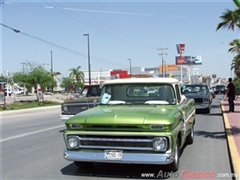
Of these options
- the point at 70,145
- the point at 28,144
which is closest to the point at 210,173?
the point at 70,145

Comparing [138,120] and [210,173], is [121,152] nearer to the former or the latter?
[138,120]

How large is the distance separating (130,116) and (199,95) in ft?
46.6

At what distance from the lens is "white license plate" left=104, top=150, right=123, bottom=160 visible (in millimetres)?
5852

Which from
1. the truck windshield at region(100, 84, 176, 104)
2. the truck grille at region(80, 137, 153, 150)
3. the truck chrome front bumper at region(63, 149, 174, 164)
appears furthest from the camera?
the truck windshield at region(100, 84, 176, 104)

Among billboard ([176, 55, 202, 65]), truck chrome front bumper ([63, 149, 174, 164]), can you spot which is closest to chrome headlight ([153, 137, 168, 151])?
truck chrome front bumper ([63, 149, 174, 164])

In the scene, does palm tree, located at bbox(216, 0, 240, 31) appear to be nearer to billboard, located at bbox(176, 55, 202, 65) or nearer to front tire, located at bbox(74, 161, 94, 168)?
front tire, located at bbox(74, 161, 94, 168)

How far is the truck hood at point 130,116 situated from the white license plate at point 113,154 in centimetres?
50

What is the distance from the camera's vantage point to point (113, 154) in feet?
19.3

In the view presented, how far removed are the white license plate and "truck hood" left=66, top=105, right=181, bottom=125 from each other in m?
0.50

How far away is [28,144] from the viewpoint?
10.3m

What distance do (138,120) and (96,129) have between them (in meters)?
0.79

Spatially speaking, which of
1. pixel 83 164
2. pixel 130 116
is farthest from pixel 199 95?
pixel 130 116

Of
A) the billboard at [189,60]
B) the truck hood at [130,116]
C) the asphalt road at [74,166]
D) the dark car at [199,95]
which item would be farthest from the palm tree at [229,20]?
the billboard at [189,60]

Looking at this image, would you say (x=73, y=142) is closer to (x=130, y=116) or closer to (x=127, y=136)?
(x=127, y=136)
